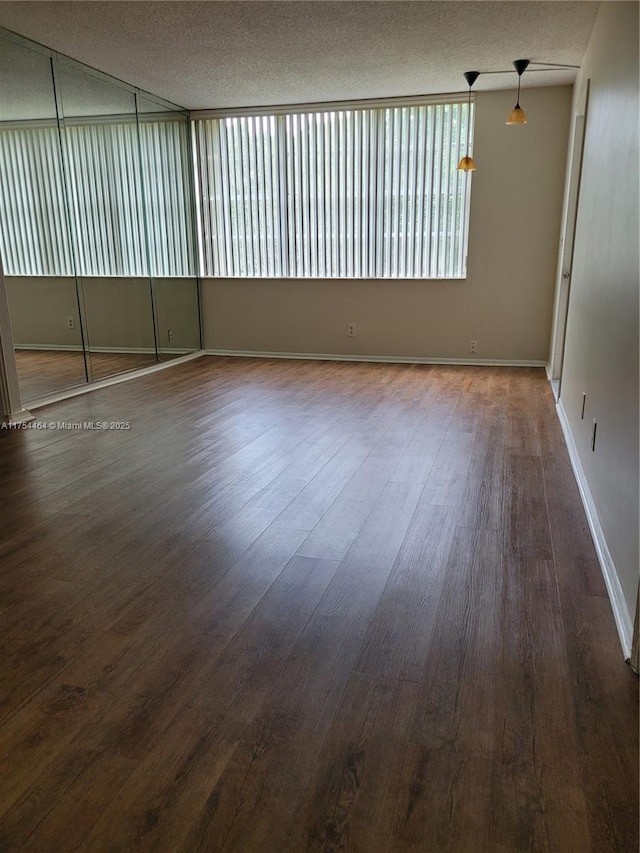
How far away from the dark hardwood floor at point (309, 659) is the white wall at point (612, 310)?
0.21 meters

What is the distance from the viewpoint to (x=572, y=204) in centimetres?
517

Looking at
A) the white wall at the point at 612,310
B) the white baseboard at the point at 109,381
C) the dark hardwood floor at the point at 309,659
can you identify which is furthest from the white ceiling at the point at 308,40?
the dark hardwood floor at the point at 309,659

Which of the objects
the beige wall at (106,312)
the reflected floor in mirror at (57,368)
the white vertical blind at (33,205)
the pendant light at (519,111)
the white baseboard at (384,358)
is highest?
the pendant light at (519,111)

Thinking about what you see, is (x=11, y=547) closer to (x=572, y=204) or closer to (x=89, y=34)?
(x=89, y=34)

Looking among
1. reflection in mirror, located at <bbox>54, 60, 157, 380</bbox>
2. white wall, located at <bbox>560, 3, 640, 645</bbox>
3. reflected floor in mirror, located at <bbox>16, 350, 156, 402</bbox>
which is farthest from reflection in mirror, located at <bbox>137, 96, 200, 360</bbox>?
white wall, located at <bbox>560, 3, 640, 645</bbox>

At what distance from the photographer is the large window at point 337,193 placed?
619 centimetres

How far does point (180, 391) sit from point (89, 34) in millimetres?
2660

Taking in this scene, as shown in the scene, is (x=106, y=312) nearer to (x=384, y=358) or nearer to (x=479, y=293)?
(x=384, y=358)

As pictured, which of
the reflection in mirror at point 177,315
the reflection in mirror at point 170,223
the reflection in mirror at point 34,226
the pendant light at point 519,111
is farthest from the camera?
the reflection in mirror at point 177,315

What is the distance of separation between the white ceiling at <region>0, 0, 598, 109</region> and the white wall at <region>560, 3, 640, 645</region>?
0.70m

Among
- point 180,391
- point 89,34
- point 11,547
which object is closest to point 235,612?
point 11,547

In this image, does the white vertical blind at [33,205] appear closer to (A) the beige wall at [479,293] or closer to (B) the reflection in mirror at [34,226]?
(B) the reflection in mirror at [34,226]

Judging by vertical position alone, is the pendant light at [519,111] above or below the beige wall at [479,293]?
above

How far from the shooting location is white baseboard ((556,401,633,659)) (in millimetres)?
1848
